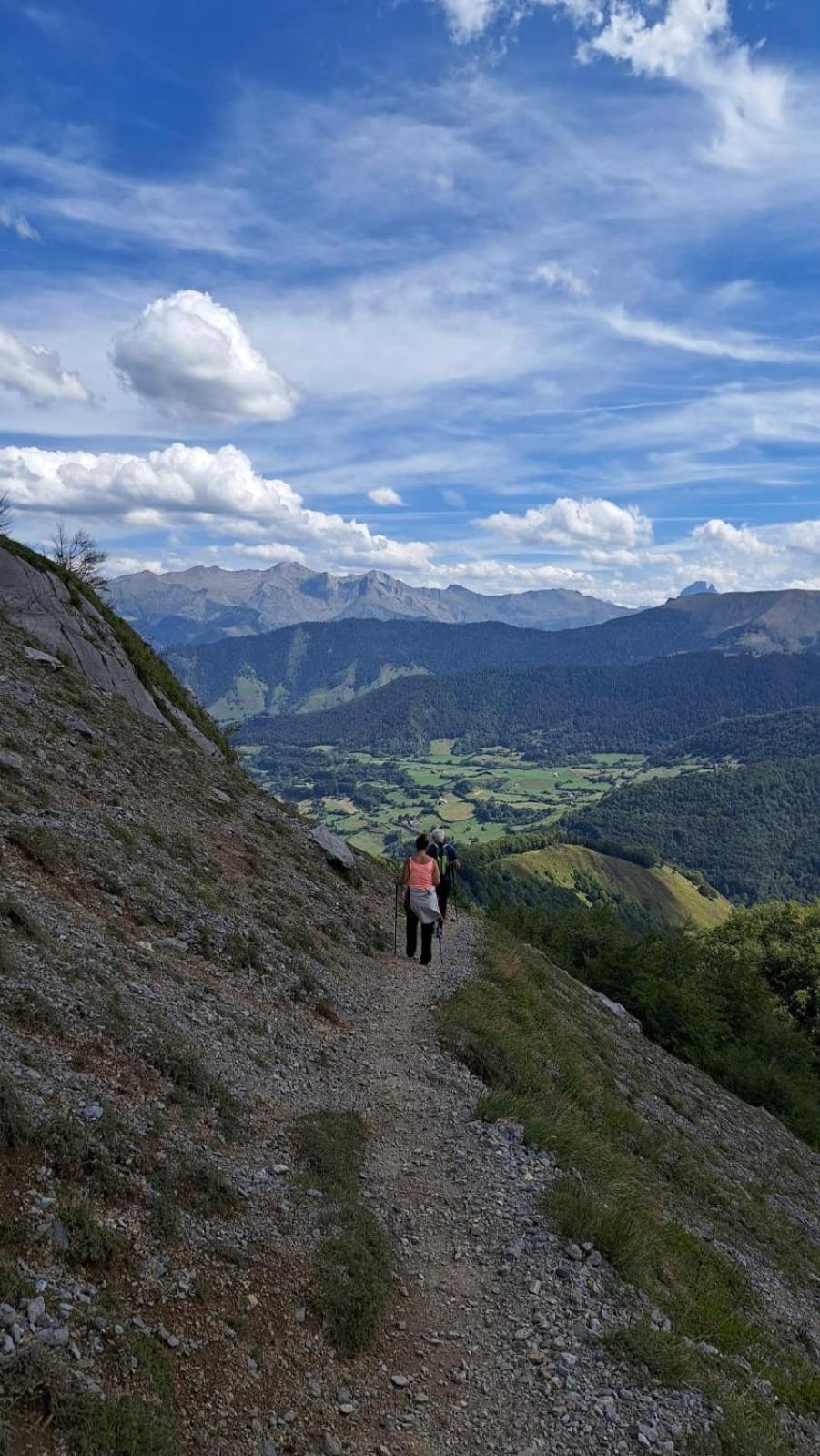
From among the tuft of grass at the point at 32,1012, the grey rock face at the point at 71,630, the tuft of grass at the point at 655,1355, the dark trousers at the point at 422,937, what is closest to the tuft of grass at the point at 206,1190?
the tuft of grass at the point at 32,1012

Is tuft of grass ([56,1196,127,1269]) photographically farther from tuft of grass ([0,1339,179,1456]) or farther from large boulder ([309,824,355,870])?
large boulder ([309,824,355,870])

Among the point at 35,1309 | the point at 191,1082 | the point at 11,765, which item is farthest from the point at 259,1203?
the point at 11,765

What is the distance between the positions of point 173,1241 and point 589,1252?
18.5ft

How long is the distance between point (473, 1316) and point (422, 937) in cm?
1312

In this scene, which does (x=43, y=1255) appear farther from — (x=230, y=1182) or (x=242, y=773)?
(x=242, y=773)

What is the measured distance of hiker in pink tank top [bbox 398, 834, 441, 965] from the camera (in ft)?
68.3

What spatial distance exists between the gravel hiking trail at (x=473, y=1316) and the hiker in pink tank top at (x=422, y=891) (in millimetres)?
7439

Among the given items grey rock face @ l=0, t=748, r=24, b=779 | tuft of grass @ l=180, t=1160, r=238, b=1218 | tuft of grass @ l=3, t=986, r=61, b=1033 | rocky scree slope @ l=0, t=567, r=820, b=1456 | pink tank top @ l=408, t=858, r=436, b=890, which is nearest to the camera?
rocky scree slope @ l=0, t=567, r=820, b=1456

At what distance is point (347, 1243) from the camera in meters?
8.83

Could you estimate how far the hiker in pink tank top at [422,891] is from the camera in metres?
20.8

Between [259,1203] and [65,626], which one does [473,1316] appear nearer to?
[259,1203]

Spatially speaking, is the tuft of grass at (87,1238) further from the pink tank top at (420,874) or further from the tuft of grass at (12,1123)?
the pink tank top at (420,874)

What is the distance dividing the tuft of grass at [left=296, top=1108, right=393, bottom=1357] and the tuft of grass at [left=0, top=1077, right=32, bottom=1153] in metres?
3.60

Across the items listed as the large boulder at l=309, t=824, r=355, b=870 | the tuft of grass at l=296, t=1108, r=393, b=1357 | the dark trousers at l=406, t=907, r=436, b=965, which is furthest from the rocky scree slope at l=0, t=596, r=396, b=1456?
the large boulder at l=309, t=824, r=355, b=870
